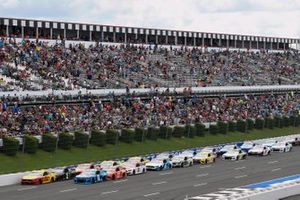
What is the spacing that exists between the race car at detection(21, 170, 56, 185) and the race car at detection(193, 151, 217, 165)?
1385 cm

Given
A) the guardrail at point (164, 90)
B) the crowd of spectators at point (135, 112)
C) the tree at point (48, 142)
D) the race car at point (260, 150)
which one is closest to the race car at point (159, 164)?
the tree at point (48, 142)

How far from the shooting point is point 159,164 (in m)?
48.2

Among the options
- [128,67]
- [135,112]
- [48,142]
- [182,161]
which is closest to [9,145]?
[48,142]

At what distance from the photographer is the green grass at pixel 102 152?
1841 inches

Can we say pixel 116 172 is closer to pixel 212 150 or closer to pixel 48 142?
pixel 48 142

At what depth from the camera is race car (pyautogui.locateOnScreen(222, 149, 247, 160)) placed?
55.1 meters

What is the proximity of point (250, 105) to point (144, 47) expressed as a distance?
15.0 metres

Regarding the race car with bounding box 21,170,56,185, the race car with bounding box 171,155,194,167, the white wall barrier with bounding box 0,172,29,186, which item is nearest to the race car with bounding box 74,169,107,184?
the race car with bounding box 21,170,56,185

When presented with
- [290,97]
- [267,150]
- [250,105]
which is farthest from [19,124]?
[290,97]

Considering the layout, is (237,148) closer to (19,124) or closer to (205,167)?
(205,167)

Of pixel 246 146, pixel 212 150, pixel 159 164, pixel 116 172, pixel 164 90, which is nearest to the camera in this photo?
pixel 116 172

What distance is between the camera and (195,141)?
63.4 m

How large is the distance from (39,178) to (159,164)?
33.2ft

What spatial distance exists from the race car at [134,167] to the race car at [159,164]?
112 cm
